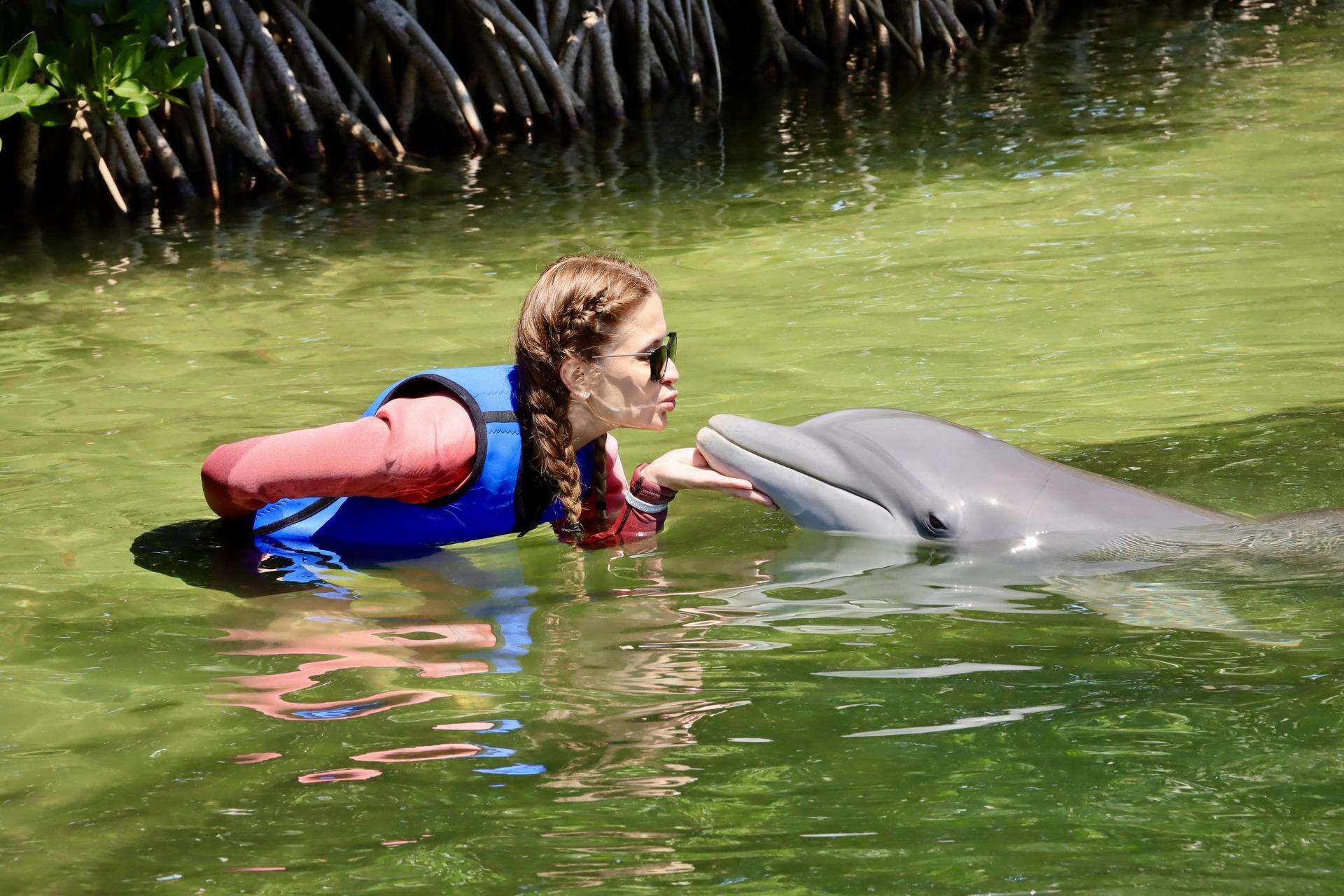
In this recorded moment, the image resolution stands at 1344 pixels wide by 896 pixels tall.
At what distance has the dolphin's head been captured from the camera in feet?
14.5

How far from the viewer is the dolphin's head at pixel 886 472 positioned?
4.41m

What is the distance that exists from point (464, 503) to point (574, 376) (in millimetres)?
471

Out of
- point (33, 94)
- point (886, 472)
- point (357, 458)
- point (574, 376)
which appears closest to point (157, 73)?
point (33, 94)

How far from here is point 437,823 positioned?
8.87ft

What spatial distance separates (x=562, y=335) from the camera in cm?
418

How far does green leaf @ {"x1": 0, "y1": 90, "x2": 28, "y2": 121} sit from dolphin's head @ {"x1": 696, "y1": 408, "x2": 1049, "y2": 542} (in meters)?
6.10

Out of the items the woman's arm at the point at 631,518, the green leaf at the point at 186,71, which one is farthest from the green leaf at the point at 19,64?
the woman's arm at the point at 631,518

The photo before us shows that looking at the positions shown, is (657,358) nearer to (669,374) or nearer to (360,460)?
(669,374)

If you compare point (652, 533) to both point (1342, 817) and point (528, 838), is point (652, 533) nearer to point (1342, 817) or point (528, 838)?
point (528, 838)

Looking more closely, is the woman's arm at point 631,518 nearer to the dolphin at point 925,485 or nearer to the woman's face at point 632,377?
the dolphin at point 925,485

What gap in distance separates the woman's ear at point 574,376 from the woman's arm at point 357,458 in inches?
11.2

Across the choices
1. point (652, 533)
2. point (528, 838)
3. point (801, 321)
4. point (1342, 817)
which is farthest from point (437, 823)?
point (801, 321)

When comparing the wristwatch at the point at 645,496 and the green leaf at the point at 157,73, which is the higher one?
the green leaf at the point at 157,73

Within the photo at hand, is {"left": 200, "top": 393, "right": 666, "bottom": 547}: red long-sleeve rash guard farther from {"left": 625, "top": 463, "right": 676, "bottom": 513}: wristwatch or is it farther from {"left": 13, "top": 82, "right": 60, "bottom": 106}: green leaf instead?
{"left": 13, "top": 82, "right": 60, "bottom": 106}: green leaf
